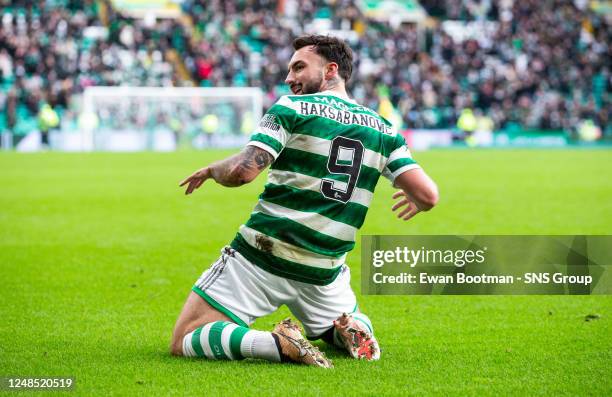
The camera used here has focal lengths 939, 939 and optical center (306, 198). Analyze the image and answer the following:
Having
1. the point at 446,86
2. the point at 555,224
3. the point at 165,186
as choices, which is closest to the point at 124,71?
the point at 446,86

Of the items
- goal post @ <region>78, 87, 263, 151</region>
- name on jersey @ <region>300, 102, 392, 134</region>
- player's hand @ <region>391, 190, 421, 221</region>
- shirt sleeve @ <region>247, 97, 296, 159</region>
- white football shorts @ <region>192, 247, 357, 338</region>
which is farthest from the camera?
goal post @ <region>78, 87, 263, 151</region>

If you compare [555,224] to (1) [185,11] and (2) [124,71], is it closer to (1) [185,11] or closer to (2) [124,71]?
(2) [124,71]

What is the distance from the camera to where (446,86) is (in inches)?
1612

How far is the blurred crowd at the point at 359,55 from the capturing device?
36.2 m

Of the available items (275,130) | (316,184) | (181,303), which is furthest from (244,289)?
(181,303)

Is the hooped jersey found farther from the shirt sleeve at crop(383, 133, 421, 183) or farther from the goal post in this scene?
the goal post

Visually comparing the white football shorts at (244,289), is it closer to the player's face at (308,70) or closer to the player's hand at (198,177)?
the player's hand at (198,177)

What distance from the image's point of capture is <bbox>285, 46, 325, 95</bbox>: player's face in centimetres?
509

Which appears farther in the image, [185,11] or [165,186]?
[185,11]

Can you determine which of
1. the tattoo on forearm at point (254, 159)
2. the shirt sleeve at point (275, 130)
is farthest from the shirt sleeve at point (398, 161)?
the tattoo on forearm at point (254, 159)

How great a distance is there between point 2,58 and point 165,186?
1945 cm

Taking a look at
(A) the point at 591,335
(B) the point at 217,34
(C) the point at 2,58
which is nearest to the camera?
(A) the point at 591,335

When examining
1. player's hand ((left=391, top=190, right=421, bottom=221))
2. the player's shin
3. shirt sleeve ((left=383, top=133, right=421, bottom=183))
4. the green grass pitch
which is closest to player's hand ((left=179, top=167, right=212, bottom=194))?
the player's shin

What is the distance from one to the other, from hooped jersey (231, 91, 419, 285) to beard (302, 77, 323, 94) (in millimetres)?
73
